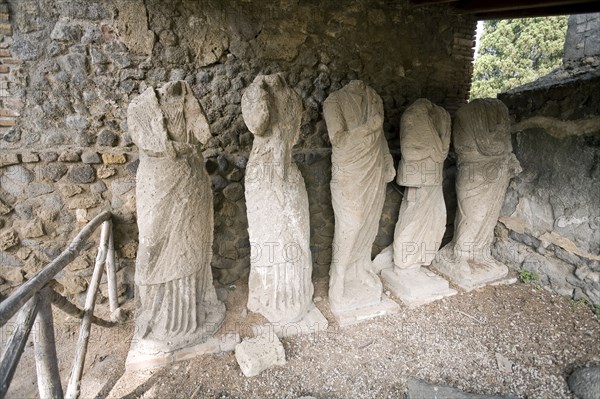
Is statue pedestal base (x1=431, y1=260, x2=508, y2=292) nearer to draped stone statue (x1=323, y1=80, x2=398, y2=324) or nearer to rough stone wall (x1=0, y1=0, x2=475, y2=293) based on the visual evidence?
draped stone statue (x1=323, y1=80, x2=398, y2=324)

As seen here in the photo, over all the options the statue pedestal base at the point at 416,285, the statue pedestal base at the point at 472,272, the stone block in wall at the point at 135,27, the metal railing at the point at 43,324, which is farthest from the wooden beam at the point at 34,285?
the statue pedestal base at the point at 472,272

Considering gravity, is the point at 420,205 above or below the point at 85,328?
above

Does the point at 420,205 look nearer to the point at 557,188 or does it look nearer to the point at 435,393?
the point at 557,188

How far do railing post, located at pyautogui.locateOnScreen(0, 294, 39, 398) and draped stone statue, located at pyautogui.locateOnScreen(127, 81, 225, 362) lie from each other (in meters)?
0.65

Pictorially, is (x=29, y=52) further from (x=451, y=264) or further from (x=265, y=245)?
(x=451, y=264)

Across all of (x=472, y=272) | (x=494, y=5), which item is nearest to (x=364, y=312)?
(x=472, y=272)

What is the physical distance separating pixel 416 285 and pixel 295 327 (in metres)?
1.29

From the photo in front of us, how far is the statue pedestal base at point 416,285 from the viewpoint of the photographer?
3.27 m

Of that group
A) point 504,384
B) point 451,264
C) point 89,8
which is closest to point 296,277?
point 504,384

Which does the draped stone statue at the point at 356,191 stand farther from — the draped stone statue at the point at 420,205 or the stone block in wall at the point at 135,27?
the stone block in wall at the point at 135,27

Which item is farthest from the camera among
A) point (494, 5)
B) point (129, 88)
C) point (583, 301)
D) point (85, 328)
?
point (494, 5)

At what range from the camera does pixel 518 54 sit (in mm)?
15570

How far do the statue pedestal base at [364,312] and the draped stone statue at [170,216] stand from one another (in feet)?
3.72

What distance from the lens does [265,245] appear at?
2.65 m
